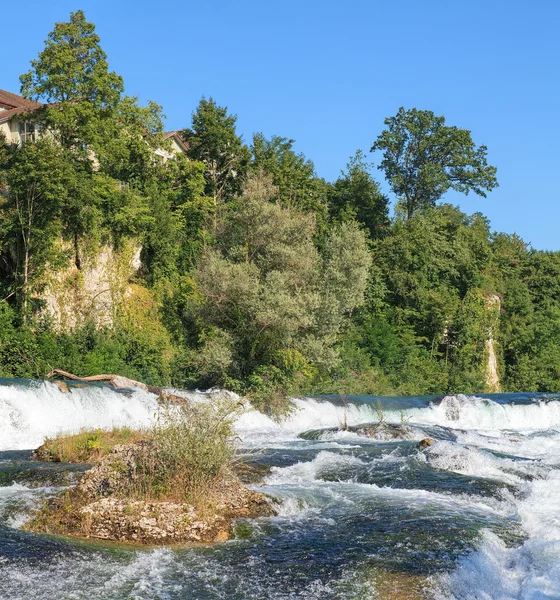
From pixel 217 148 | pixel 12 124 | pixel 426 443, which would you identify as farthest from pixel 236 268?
pixel 12 124

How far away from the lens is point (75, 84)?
32.2 m

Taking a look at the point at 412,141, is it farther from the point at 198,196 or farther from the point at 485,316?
the point at 198,196

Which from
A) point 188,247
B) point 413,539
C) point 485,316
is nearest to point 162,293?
point 188,247

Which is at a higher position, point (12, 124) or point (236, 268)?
point (12, 124)

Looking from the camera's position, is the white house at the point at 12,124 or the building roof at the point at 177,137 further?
the building roof at the point at 177,137

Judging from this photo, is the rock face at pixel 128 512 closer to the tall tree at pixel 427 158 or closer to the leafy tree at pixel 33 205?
the leafy tree at pixel 33 205

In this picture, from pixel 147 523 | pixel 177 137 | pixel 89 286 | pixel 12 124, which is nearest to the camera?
pixel 147 523

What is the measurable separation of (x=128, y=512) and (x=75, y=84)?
26932 millimetres

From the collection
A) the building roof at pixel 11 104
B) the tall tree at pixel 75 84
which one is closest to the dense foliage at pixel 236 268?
the tall tree at pixel 75 84

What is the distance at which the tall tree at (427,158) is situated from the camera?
53656 mm

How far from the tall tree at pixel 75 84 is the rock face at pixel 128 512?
24310 mm

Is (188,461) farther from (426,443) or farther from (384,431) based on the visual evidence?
(384,431)

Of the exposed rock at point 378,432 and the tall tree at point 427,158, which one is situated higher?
the tall tree at point 427,158

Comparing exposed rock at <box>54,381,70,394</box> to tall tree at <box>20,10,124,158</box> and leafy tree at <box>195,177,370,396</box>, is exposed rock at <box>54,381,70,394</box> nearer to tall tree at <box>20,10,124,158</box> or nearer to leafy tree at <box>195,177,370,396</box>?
leafy tree at <box>195,177,370,396</box>
